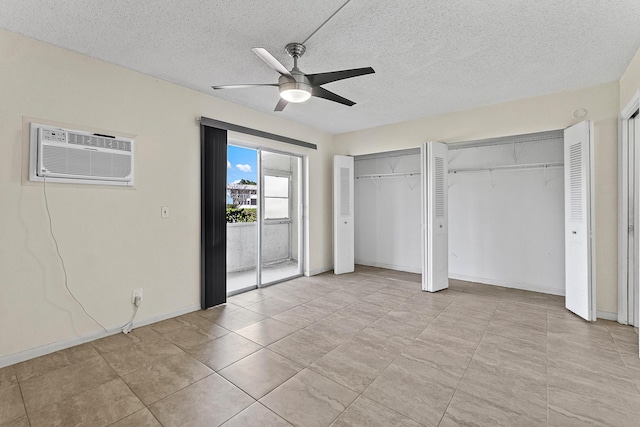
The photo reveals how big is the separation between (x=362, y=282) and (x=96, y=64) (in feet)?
14.2

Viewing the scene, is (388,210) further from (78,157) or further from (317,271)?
(78,157)

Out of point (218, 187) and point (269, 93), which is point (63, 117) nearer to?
point (218, 187)

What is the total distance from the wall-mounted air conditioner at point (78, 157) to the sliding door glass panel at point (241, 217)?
4.93 feet

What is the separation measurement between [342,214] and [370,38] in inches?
132

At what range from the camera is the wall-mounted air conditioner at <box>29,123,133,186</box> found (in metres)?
2.48

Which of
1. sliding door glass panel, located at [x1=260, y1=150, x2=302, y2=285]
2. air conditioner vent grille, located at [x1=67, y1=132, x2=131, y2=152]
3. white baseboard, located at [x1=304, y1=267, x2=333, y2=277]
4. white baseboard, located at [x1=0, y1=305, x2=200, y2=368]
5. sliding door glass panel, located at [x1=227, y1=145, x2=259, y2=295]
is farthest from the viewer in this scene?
white baseboard, located at [x1=304, y1=267, x2=333, y2=277]

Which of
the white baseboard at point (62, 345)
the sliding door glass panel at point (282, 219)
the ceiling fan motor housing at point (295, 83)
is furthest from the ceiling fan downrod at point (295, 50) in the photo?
the white baseboard at point (62, 345)

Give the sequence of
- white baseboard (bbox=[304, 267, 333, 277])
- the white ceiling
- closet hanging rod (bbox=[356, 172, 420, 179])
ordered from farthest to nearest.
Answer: closet hanging rod (bbox=[356, 172, 420, 179]) < white baseboard (bbox=[304, 267, 333, 277]) < the white ceiling

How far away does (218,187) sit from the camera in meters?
3.79

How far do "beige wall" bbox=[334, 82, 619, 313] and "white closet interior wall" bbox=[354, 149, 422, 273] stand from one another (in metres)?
0.77

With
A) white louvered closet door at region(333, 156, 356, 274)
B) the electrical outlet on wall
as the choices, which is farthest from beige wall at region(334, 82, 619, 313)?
the electrical outlet on wall

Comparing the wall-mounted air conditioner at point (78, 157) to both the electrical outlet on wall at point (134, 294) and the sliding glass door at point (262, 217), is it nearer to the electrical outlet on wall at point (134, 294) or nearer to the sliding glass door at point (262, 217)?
the electrical outlet on wall at point (134, 294)

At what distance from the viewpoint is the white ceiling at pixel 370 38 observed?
2.10 m

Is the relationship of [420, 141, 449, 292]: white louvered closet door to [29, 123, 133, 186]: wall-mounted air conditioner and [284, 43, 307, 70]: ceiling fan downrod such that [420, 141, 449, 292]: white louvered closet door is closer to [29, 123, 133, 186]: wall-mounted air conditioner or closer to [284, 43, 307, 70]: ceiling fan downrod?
[284, 43, 307, 70]: ceiling fan downrod
